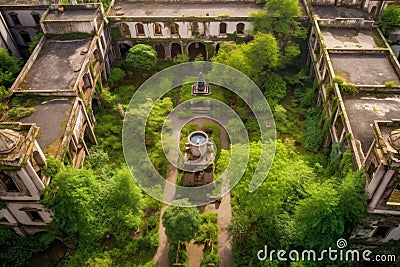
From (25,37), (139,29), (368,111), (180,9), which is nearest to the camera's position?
(368,111)

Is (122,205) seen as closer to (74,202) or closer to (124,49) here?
(74,202)

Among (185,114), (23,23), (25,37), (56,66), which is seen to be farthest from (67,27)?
(185,114)

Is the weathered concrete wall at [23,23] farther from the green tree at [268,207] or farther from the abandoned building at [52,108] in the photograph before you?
the green tree at [268,207]

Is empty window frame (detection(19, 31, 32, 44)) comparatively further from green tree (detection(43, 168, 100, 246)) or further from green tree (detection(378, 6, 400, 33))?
green tree (detection(378, 6, 400, 33))

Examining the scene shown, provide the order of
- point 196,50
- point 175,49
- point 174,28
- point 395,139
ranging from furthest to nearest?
point 196,50 < point 175,49 < point 174,28 < point 395,139

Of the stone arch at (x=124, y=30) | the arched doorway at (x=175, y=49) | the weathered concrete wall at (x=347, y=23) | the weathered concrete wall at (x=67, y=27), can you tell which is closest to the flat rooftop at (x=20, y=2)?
the weathered concrete wall at (x=67, y=27)

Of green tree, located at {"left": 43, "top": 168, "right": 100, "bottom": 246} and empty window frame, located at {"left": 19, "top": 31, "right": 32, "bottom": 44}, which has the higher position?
empty window frame, located at {"left": 19, "top": 31, "right": 32, "bottom": 44}

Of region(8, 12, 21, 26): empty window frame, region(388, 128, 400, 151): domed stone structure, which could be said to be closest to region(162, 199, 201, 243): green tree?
region(388, 128, 400, 151): domed stone structure
